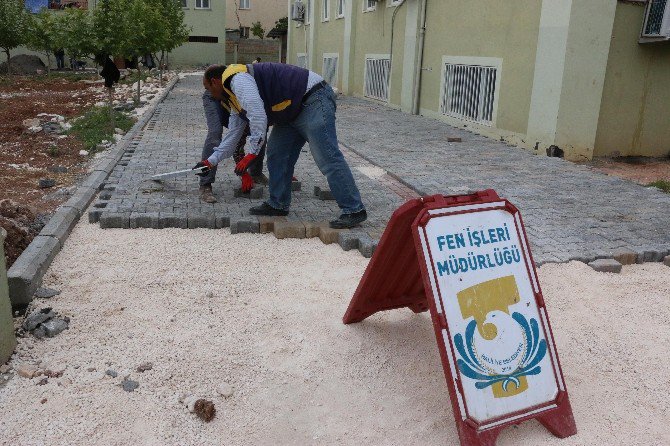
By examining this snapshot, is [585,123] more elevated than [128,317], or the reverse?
[585,123]

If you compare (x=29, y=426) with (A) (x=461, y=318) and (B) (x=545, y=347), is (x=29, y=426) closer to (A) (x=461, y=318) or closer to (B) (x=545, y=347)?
(A) (x=461, y=318)

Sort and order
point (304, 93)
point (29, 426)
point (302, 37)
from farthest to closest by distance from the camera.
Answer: point (302, 37) → point (304, 93) → point (29, 426)

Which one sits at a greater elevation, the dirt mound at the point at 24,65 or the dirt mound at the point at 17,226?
the dirt mound at the point at 24,65

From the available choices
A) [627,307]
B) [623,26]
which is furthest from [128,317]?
[623,26]

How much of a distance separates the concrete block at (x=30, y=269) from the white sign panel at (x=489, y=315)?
2622 millimetres

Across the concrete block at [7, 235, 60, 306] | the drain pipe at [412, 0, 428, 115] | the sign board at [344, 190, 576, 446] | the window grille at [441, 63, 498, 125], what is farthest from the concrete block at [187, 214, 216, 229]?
the drain pipe at [412, 0, 428, 115]

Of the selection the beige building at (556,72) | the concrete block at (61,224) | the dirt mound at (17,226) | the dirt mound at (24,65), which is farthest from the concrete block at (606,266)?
the dirt mound at (24,65)

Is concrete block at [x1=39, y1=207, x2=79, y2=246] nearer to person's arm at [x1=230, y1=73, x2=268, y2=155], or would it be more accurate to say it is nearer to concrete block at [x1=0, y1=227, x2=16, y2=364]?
concrete block at [x1=0, y1=227, x2=16, y2=364]

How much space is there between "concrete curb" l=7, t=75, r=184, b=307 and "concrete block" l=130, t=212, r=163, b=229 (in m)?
0.06

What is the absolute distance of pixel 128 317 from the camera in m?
3.69

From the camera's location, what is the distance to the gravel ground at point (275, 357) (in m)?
2.75

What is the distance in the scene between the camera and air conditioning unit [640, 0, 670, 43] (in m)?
8.98

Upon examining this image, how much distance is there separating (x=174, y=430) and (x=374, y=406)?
3.16 ft

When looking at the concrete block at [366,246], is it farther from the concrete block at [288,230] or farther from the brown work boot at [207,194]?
the brown work boot at [207,194]
